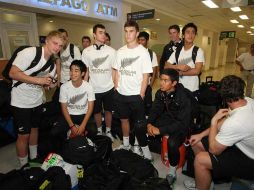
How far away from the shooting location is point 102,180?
171 centimetres

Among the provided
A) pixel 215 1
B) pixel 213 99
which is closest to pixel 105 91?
pixel 213 99

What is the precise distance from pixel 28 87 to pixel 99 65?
3.50 feet

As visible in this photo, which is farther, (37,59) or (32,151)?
(32,151)

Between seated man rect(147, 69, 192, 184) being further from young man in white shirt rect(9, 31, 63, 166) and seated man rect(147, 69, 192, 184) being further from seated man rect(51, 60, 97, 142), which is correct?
young man in white shirt rect(9, 31, 63, 166)

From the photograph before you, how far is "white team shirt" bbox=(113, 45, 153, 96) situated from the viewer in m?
2.40

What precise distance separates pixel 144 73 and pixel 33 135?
1622mm

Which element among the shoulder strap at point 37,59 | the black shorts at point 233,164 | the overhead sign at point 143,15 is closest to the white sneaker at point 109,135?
the shoulder strap at point 37,59

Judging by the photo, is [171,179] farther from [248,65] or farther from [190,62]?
[248,65]

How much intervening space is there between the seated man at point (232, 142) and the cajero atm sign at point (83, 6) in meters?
4.43

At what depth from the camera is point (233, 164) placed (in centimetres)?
161

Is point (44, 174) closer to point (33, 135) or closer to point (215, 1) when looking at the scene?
point (33, 135)

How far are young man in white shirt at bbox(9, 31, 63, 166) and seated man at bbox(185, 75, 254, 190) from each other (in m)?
1.75

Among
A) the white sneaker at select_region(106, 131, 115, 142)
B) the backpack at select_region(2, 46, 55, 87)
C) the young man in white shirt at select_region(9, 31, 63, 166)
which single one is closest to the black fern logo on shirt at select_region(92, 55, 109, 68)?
the young man in white shirt at select_region(9, 31, 63, 166)

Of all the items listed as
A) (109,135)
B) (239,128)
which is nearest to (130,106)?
(109,135)
